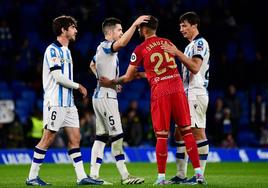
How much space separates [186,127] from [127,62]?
525 inches

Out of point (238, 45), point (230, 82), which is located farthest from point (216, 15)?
point (230, 82)

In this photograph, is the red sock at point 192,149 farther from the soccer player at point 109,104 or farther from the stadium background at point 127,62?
the stadium background at point 127,62

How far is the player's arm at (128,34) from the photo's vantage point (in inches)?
458

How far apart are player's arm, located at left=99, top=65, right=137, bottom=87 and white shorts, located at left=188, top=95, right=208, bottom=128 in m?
1.28

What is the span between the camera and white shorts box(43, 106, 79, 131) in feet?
39.1

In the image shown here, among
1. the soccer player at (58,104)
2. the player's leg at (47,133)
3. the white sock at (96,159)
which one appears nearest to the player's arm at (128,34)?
the soccer player at (58,104)

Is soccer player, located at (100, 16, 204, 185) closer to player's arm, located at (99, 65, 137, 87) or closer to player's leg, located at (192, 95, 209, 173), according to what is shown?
player's arm, located at (99, 65, 137, 87)

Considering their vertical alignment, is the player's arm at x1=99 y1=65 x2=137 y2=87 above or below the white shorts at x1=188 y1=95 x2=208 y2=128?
above

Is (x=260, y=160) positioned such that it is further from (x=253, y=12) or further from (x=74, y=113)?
(x=74, y=113)

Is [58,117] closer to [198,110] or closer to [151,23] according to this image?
A: [151,23]

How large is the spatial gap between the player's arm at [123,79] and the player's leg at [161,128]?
1.86 ft

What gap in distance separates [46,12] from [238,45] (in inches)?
263

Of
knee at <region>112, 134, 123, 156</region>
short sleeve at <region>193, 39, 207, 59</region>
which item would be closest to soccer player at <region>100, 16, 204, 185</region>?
short sleeve at <region>193, 39, 207, 59</region>

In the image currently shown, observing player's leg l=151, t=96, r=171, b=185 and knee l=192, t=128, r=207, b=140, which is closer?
player's leg l=151, t=96, r=171, b=185
